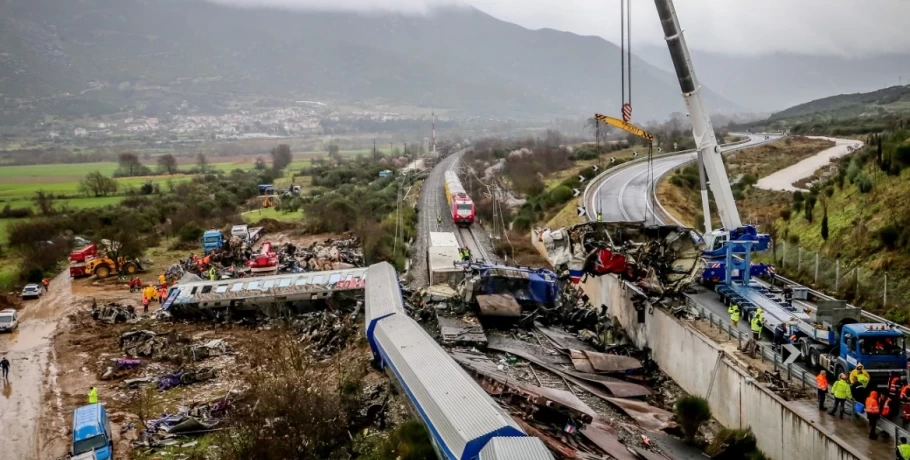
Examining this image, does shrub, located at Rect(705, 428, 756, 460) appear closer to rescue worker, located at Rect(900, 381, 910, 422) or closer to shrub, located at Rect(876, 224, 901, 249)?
rescue worker, located at Rect(900, 381, 910, 422)

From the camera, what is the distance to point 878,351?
16625 mm

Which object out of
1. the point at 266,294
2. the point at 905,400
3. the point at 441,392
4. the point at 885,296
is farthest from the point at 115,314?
the point at 905,400

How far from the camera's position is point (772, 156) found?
209ft

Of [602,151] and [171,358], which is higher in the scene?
[602,151]

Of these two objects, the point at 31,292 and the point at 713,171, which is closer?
the point at 713,171

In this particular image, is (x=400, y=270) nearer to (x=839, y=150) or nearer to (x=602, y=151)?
(x=839, y=150)

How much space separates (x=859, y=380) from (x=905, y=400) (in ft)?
A: 3.34

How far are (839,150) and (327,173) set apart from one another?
7098cm

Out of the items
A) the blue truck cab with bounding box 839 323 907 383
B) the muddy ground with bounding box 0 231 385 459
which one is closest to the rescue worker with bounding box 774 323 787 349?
the blue truck cab with bounding box 839 323 907 383

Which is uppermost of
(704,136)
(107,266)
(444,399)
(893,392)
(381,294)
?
(704,136)

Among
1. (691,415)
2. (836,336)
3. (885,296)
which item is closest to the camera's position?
(836,336)

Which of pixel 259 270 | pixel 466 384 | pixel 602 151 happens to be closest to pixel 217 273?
pixel 259 270

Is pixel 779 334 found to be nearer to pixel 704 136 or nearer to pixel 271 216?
pixel 704 136

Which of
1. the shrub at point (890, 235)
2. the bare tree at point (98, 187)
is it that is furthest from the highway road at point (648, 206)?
the bare tree at point (98, 187)
